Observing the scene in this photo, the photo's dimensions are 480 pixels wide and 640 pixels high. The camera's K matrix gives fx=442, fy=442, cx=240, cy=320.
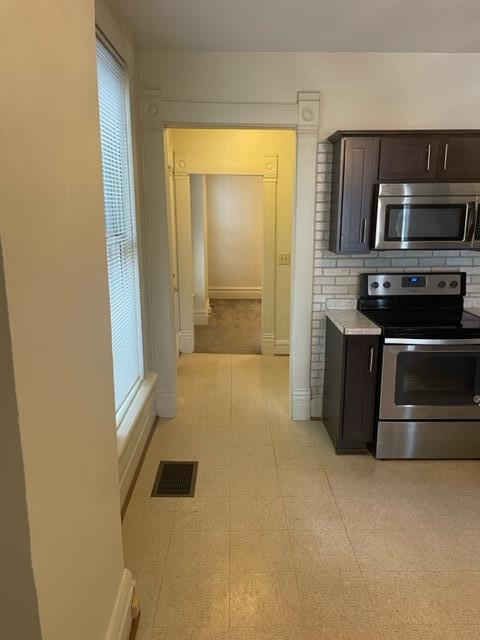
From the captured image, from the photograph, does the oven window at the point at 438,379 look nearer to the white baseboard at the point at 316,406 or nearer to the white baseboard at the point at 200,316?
the white baseboard at the point at 316,406

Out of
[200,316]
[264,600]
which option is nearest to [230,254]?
[200,316]

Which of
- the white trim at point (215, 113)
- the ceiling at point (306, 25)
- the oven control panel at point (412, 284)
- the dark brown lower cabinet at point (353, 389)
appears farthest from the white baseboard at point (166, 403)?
the ceiling at point (306, 25)

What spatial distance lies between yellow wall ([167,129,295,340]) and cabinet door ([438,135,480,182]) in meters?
1.99

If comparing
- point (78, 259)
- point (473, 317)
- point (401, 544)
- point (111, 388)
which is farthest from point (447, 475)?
point (78, 259)

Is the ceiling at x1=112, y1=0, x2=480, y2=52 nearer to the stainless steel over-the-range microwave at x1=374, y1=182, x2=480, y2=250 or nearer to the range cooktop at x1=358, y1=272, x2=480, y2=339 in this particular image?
the stainless steel over-the-range microwave at x1=374, y1=182, x2=480, y2=250

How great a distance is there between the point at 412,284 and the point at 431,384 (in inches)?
28.9

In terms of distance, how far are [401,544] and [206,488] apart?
105cm

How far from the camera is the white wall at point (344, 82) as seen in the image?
283 cm

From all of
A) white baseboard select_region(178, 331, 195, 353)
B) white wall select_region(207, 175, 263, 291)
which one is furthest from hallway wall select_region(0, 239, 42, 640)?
white wall select_region(207, 175, 263, 291)

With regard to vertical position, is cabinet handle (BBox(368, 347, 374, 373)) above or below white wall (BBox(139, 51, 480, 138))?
below

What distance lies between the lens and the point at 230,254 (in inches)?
322

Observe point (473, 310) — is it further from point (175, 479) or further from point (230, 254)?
point (230, 254)

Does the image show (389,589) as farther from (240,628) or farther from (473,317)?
(473,317)

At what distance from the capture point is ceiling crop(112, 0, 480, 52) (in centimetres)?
217
